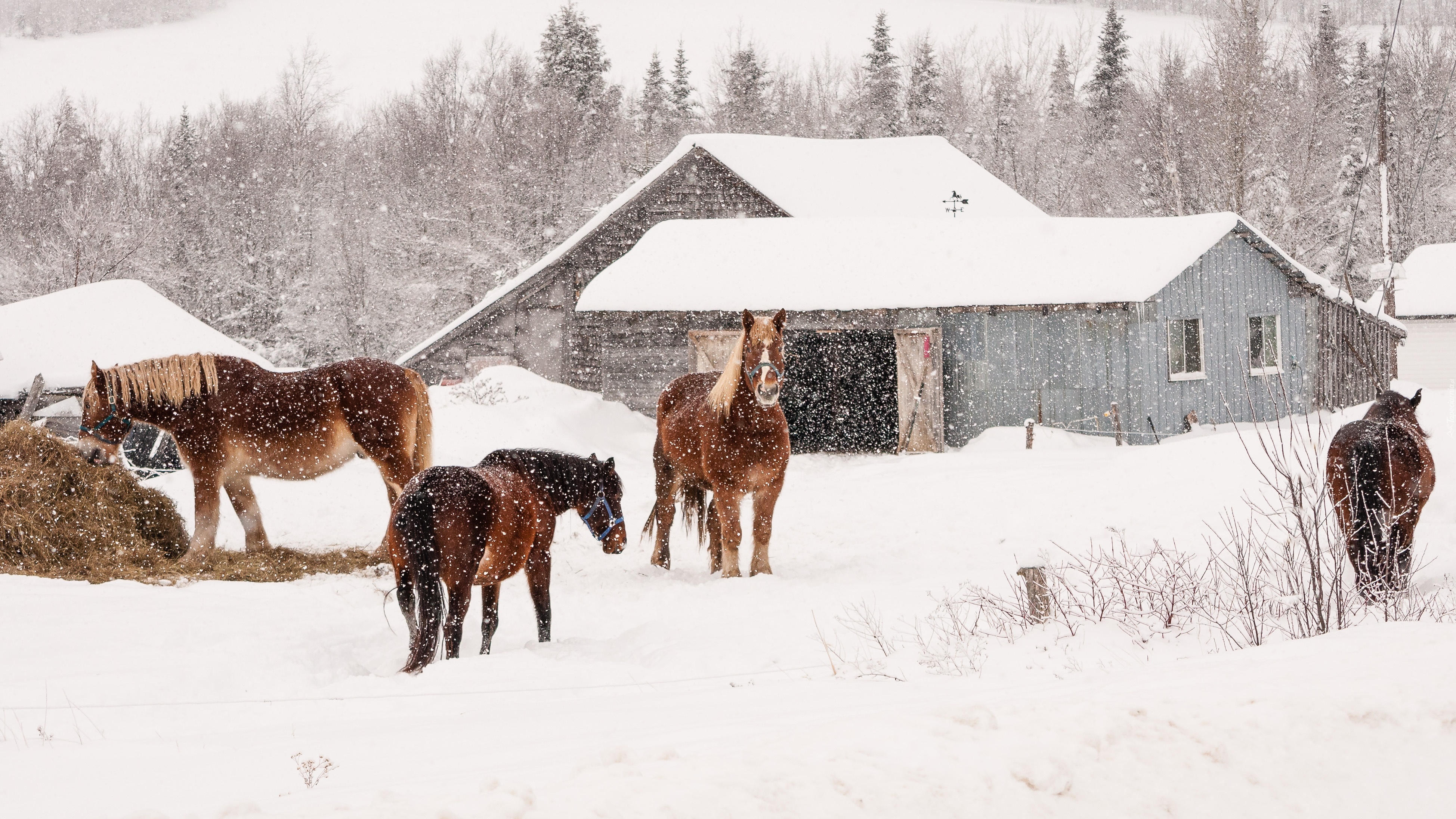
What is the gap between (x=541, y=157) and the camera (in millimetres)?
36000

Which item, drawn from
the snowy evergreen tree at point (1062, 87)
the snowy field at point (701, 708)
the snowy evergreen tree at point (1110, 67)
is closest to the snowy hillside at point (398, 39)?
the snowy evergreen tree at point (1062, 87)

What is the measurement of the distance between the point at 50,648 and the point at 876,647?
167 inches

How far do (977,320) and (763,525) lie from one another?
9.57m

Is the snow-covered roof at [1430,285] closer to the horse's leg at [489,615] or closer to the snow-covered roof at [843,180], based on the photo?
the snow-covered roof at [843,180]

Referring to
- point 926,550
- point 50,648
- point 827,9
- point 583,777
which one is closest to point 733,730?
point 583,777

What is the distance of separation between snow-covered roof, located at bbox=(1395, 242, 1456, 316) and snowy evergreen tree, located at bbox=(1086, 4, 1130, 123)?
49.8 ft

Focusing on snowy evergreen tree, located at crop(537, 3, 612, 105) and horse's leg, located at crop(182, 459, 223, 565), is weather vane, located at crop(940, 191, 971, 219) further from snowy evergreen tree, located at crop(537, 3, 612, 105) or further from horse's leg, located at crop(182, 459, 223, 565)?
snowy evergreen tree, located at crop(537, 3, 612, 105)

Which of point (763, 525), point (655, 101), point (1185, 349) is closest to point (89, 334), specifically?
point (763, 525)

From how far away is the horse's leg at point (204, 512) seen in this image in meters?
8.23

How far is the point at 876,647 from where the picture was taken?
5.53 meters

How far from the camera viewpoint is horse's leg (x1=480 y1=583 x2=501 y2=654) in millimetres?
5844

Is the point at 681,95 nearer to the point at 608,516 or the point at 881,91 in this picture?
the point at 881,91

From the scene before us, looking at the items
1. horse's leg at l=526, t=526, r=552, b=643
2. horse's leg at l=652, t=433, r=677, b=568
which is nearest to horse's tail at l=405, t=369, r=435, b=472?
horse's leg at l=652, t=433, r=677, b=568

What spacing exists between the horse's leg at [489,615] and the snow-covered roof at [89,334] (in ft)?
41.9
